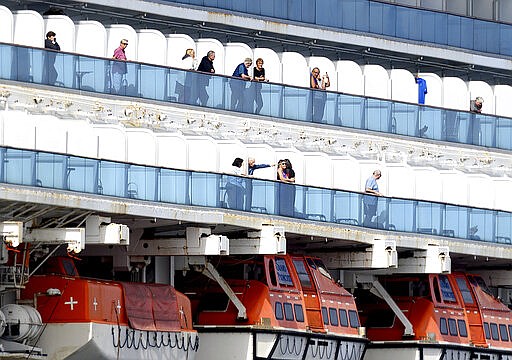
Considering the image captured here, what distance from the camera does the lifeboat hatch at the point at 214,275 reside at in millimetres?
76375

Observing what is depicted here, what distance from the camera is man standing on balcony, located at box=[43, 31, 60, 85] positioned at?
71.4m

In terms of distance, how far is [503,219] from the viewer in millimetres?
85000

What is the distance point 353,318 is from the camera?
80688mm

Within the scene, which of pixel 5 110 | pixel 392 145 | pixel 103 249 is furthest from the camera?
pixel 392 145

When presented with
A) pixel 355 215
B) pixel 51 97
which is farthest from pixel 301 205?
pixel 51 97

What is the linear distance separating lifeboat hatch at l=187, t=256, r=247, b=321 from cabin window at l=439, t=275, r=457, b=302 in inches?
367

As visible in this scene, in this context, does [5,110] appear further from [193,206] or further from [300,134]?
[300,134]

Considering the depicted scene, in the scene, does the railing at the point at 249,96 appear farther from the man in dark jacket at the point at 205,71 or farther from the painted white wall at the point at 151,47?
the painted white wall at the point at 151,47

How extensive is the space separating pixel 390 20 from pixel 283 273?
10117 mm

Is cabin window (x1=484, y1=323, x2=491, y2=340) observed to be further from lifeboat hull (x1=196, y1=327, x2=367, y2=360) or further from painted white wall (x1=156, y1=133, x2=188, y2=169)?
painted white wall (x1=156, y1=133, x2=188, y2=169)

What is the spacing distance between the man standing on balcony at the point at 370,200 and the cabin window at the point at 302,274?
6.98ft

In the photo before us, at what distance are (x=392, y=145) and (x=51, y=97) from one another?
14310mm

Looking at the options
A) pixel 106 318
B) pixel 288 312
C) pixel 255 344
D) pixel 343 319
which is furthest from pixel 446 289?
pixel 106 318

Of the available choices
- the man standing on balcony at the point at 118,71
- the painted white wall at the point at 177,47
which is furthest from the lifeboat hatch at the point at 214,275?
the man standing on balcony at the point at 118,71
